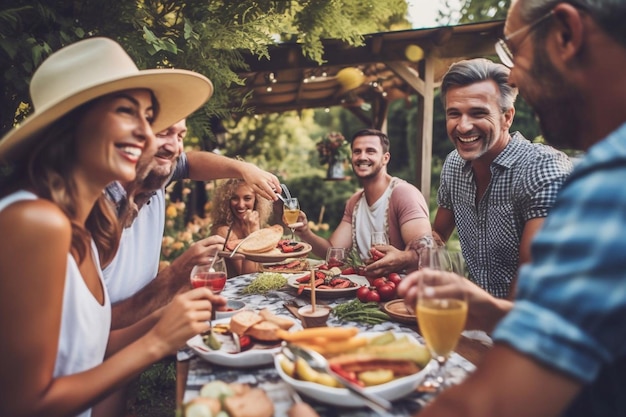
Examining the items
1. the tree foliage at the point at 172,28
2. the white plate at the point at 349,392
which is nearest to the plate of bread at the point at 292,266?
the tree foliage at the point at 172,28

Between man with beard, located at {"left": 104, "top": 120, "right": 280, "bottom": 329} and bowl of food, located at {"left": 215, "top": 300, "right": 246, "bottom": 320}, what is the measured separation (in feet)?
0.93

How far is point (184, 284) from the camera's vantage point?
8.79 feet

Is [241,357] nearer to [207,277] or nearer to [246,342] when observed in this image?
[246,342]

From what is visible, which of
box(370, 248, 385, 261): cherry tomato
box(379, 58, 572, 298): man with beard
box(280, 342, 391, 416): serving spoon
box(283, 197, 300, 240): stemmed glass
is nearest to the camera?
box(280, 342, 391, 416): serving spoon

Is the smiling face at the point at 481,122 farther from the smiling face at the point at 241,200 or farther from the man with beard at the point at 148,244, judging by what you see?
the smiling face at the point at 241,200

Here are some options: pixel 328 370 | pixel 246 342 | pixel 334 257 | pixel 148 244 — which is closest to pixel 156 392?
pixel 148 244

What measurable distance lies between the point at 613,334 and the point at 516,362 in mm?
192

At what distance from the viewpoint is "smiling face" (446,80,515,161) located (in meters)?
3.38

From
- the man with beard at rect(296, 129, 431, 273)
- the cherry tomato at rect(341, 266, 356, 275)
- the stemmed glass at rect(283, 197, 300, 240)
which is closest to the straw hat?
the cherry tomato at rect(341, 266, 356, 275)

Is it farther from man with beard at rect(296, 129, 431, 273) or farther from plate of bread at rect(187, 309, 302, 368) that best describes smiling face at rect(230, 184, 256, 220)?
plate of bread at rect(187, 309, 302, 368)

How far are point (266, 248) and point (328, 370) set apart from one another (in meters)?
2.13

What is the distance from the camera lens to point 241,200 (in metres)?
5.35

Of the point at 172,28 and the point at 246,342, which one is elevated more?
the point at 172,28

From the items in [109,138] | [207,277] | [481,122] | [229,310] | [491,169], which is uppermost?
[481,122]
